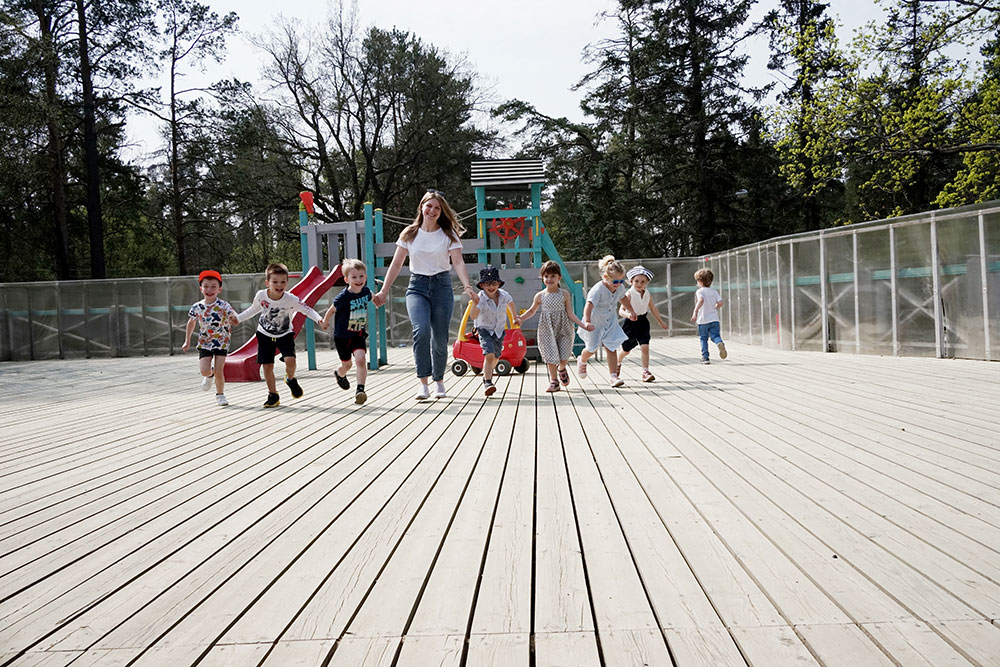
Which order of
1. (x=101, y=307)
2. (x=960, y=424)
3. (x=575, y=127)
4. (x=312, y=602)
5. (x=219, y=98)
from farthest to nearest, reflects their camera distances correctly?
(x=575, y=127) → (x=219, y=98) → (x=101, y=307) → (x=960, y=424) → (x=312, y=602)

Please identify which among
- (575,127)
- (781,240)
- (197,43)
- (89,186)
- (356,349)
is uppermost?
(197,43)

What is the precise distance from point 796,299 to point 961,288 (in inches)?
177

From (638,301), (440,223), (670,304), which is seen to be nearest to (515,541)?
(440,223)

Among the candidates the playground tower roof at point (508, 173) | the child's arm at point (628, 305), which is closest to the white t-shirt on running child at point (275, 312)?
the child's arm at point (628, 305)

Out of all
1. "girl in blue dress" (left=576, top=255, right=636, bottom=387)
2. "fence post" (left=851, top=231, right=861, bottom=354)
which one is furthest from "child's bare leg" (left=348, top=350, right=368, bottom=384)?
"fence post" (left=851, top=231, right=861, bottom=354)

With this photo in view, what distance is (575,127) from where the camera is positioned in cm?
3509

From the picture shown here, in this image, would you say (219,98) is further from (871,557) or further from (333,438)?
(871,557)

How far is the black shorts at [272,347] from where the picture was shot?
916cm

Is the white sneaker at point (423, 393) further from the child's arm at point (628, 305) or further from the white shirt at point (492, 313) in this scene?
the child's arm at point (628, 305)

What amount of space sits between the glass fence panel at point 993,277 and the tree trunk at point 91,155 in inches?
1004

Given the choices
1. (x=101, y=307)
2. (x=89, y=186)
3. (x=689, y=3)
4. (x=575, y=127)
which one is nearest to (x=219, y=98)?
(x=89, y=186)

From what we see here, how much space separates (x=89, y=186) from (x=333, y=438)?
26.0 m

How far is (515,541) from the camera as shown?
344cm

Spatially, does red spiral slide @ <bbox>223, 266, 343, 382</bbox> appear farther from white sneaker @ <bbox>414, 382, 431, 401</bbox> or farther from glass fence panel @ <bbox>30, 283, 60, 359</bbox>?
glass fence panel @ <bbox>30, 283, 60, 359</bbox>
